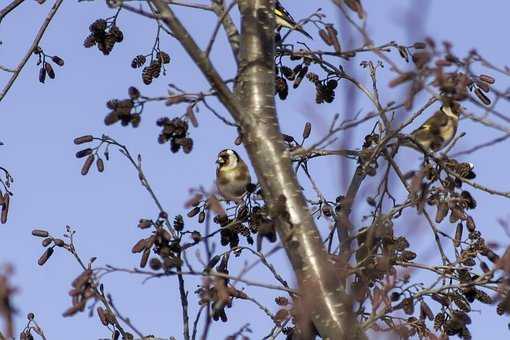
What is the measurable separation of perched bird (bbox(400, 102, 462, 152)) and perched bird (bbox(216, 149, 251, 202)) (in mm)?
926

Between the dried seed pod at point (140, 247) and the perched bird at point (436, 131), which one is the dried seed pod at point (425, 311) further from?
the dried seed pod at point (140, 247)

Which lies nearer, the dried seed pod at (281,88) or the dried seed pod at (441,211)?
the dried seed pod at (441,211)

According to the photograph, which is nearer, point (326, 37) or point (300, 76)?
point (326, 37)

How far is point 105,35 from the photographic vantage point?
5.10 meters

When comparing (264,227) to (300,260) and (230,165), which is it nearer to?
(300,260)

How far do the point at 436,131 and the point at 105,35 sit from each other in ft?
7.92

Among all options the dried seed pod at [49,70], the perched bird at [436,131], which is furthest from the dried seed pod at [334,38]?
the dried seed pod at [49,70]

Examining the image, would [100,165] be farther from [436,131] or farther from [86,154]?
[436,131]

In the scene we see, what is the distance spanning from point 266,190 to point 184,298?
0.89 metres

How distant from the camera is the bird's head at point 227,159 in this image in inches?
220

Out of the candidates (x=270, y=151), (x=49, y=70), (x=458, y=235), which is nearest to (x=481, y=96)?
(x=458, y=235)

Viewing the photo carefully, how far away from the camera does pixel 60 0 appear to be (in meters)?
4.94

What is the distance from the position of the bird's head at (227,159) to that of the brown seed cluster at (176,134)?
6.56 ft

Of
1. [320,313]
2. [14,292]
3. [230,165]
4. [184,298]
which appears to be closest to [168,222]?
[184,298]
